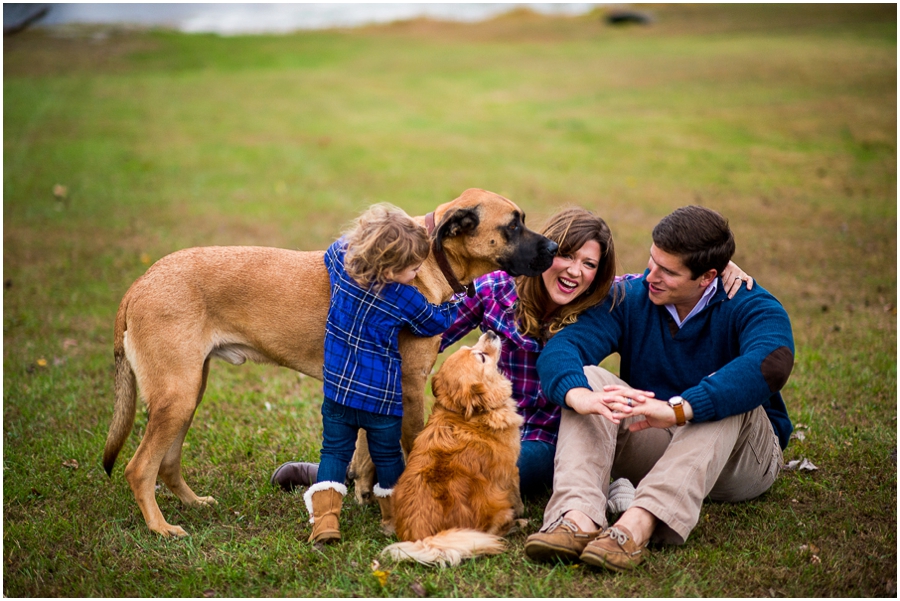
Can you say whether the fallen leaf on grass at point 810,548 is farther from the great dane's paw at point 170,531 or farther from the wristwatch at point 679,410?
the great dane's paw at point 170,531

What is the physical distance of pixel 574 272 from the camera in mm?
4180

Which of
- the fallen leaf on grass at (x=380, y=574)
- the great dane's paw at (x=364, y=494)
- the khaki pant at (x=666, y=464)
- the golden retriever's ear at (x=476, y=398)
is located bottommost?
the great dane's paw at (x=364, y=494)

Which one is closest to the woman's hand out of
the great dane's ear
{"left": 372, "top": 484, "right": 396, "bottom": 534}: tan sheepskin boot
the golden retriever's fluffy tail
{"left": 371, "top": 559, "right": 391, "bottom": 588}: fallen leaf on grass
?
the great dane's ear

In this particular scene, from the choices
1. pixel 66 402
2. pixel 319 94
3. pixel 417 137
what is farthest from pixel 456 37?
pixel 66 402

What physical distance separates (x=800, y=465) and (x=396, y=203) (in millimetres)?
9894

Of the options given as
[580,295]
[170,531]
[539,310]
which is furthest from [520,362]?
[170,531]

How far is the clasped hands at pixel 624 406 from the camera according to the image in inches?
143

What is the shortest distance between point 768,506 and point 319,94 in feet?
85.0

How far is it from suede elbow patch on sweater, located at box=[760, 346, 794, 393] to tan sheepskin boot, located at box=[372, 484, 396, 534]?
2023 mm

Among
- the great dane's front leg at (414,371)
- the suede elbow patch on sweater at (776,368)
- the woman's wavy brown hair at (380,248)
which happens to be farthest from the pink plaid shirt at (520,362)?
the suede elbow patch on sweater at (776,368)

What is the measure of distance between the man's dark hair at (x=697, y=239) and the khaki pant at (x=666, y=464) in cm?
79

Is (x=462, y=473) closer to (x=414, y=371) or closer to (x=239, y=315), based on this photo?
(x=414, y=371)

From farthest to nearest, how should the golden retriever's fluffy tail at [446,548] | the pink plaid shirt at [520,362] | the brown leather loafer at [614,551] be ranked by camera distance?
the pink plaid shirt at [520,362] → the golden retriever's fluffy tail at [446,548] → the brown leather loafer at [614,551]

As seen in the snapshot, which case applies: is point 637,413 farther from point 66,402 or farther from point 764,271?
point 764,271
